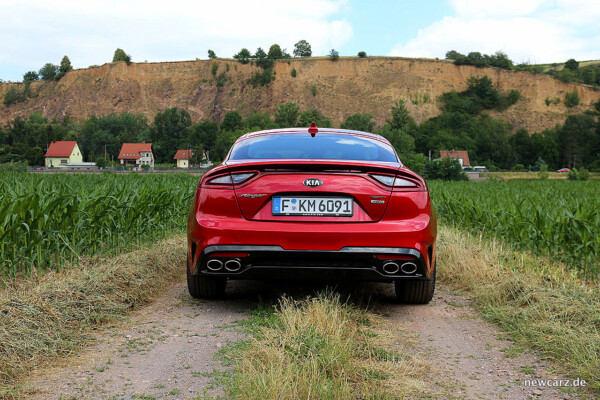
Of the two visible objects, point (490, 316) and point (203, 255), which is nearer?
point (203, 255)

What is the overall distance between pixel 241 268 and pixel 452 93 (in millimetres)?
134954

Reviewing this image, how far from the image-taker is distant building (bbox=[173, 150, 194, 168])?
122 m

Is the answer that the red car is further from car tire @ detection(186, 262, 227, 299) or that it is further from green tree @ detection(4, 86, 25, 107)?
green tree @ detection(4, 86, 25, 107)

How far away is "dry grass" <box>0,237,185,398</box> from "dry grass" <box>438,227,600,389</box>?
315 cm

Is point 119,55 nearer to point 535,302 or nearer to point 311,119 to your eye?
point 311,119

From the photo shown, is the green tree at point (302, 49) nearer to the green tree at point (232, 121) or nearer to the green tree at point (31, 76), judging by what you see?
the green tree at point (232, 121)

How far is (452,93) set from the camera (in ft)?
427

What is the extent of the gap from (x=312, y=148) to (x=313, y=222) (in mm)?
1008

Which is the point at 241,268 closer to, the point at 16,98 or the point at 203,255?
the point at 203,255

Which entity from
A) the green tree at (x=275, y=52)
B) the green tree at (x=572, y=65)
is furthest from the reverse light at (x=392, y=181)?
the green tree at (x=572, y=65)

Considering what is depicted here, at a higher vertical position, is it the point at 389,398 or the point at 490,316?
the point at 389,398

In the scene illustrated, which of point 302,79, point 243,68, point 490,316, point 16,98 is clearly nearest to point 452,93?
point 302,79

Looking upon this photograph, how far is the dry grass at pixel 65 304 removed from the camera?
310 centimetres

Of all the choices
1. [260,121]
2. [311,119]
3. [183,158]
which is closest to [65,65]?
[183,158]
